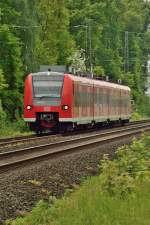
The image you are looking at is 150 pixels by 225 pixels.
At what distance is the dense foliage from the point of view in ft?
148

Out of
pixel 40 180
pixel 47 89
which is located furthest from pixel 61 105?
pixel 40 180

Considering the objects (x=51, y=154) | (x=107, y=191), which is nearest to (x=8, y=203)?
(x=107, y=191)

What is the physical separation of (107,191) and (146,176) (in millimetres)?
1103

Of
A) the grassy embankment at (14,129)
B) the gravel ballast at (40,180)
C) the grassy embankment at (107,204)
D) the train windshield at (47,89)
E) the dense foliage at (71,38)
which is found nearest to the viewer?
the grassy embankment at (107,204)

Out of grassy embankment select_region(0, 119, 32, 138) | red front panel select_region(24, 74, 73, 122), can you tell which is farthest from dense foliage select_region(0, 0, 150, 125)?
red front panel select_region(24, 74, 73, 122)

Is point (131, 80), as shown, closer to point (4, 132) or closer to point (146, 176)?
point (4, 132)

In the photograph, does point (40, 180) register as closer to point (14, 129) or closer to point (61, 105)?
point (61, 105)

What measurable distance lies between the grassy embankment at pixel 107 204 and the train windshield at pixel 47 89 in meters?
20.2

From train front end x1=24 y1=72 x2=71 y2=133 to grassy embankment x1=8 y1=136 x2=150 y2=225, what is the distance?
1993cm

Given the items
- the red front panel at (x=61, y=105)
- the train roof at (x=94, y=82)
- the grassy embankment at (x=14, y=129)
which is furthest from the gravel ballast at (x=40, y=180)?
the grassy embankment at (x=14, y=129)

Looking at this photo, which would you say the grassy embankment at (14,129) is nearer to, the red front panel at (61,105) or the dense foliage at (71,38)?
the dense foliage at (71,38)

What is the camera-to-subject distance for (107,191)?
9711 millimetres

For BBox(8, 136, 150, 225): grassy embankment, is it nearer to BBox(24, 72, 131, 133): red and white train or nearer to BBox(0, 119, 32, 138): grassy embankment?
BBox(24, 72, 131, 133): red and white train

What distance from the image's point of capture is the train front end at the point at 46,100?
103 feet
